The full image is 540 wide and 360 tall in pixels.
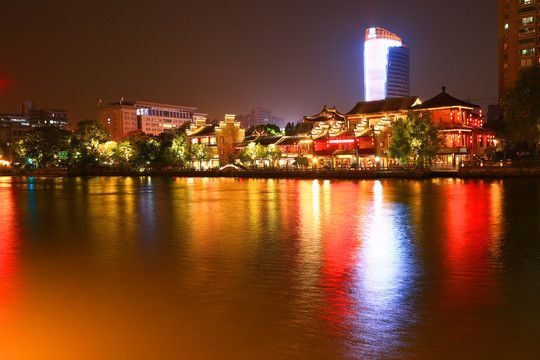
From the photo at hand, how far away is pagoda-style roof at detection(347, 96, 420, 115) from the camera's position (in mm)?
70438

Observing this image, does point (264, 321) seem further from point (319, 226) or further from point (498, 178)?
point (498, 178)

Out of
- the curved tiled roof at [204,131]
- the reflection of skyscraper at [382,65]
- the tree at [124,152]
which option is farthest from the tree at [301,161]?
the reflection of skyscraper at [382,65]

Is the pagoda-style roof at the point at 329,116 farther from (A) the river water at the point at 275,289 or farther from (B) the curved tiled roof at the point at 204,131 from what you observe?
(A) the river water at the point at 275,289

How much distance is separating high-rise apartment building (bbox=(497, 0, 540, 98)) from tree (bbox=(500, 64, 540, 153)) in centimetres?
4059

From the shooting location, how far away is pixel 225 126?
90562mm

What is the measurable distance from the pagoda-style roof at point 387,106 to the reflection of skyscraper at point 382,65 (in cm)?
8651

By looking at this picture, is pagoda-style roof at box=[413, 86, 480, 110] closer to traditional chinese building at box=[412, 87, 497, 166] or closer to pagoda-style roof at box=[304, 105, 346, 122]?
traditional chinese building at box=[412, 87, 497, 166]

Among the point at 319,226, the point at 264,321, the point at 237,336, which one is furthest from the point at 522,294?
the point at 319,226

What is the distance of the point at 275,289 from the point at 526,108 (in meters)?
50.3

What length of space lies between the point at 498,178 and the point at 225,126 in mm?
54732

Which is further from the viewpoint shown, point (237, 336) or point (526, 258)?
point (526, 258)

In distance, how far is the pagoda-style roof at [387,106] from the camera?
70438 mm

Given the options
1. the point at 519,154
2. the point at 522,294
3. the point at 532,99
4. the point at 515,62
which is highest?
the point at 515,62

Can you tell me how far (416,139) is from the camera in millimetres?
A: 54719
